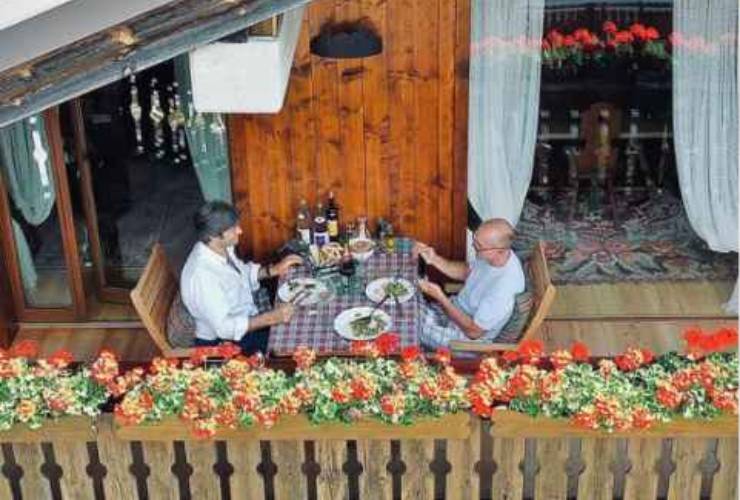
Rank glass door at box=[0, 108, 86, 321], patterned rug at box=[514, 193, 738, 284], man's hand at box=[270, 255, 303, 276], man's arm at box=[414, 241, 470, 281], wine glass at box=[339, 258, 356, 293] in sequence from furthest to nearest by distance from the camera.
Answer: patterned rug at box=[514, 193, 738, 284] < glass door at box=[0, 108, 86, 321] < man's arm at box=[414, 241, 470, 281] < man's hand at box=[270, 255, 303, 276] < wine glass at box=[339, 258, 356, 293]

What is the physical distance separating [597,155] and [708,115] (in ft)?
2.60

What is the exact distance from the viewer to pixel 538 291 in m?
6.08

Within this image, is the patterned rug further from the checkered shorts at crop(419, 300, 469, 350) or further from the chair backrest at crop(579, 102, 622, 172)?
the checkered shorts at crop(419, 300, 469, 350)

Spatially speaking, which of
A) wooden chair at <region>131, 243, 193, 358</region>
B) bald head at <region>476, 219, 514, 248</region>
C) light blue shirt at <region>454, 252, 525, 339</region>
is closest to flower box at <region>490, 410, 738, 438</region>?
light blue shirt at <region>454, 252, 525, 339</region>

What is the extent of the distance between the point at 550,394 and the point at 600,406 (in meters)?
0.19

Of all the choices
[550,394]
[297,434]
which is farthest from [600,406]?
[297,434]

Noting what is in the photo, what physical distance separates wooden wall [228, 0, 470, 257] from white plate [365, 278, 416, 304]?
0.87m

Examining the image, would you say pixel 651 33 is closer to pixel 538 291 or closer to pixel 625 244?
pixel 625 244

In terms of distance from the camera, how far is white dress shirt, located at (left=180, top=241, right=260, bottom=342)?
5910 millimetres

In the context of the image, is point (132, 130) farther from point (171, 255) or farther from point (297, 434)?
point (297, 434)

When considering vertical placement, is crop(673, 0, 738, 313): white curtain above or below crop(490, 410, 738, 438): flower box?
above

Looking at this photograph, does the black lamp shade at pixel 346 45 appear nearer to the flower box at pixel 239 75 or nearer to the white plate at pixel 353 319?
the white plate at pixel 353 319

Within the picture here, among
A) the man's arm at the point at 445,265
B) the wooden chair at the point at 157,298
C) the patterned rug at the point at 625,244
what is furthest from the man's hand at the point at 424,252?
the wooden chair at the point at 157,298

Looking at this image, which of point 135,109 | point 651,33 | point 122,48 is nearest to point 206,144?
point 135,109
